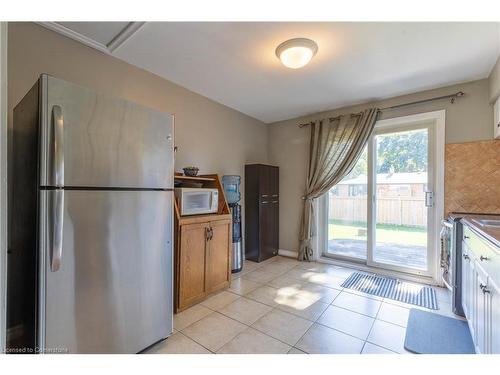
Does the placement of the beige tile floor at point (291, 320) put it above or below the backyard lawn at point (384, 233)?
below

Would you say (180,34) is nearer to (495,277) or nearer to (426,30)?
(426,30)

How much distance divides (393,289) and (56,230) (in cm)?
316

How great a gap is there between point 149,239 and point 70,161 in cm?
64

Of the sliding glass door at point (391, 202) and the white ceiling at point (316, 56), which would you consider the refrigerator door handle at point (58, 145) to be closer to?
the white ceiling at point (316, 56)

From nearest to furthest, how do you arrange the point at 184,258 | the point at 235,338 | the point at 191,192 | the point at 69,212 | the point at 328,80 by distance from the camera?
the point at 69,212, the point at 235,338, the point at 184,258, the point at 191,192, the point at 328,80

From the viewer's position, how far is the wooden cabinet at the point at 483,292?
3.49 feet

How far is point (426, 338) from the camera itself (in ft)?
5.60

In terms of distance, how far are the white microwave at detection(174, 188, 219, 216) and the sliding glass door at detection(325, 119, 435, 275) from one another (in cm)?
205

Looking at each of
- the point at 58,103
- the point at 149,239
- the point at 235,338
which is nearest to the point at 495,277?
the point at 235,338

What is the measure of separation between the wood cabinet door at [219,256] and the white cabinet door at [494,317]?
2052 millimetres

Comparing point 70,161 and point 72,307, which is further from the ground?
Result: point 70,161

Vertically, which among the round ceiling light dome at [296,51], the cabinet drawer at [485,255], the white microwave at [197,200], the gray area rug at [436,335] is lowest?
the gray area rug at [436,335]

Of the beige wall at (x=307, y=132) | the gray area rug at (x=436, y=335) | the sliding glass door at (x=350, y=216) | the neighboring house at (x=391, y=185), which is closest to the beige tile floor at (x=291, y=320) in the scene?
the gray area rug at (x=436, y=335)

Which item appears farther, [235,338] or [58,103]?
[235,338]
